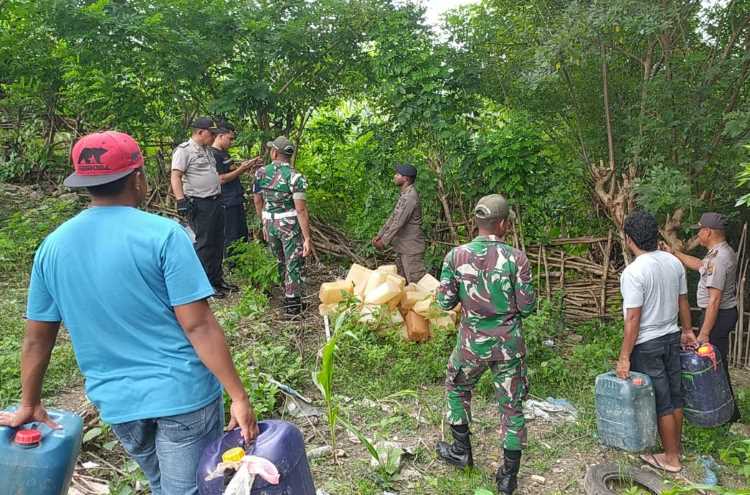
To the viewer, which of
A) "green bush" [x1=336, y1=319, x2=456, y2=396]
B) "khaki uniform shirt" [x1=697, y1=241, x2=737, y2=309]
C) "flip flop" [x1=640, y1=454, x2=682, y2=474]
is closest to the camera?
"flip flop" [x1=640, y1=454, x2=682, y2=474]

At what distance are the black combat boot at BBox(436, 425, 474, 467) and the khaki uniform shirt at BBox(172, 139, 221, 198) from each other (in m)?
3.87

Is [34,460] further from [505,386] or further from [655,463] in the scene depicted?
A: [655,463]

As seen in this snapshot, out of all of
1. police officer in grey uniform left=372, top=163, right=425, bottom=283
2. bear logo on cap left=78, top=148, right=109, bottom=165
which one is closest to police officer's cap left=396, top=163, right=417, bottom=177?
police officer in grey uniform left=372, top=163, right=425, bottom=283

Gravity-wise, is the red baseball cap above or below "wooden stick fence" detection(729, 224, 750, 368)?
above

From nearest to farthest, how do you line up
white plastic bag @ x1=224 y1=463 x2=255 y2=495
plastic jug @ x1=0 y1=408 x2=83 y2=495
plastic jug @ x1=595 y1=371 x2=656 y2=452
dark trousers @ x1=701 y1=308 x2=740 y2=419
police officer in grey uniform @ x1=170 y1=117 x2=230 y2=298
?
1. white plastic bag @ x1=224 y1=463 x2=255 y2=495
2. plastic jug @ x1=0 y1=408 x2=83 y2=495
3. plastic jug @ x1=595 y1=371 x2=656 y2=452
4. dark trousers @ x1=701 y1=308 x2=740 y2=419
5. police officer in grey uniform @ x1=170 y1=117 x2=230 y2=298

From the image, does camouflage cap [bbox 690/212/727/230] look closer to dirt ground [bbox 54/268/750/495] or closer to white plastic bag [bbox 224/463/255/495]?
dirt ground [bbox 54/268/750/495]

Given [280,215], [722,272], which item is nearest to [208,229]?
[280,215]

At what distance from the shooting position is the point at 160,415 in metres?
2.21

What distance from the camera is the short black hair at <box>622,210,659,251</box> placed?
3.97 meters

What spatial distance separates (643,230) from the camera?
3.97m

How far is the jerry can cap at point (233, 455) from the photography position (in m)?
2.13

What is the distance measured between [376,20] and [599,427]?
17.2ft

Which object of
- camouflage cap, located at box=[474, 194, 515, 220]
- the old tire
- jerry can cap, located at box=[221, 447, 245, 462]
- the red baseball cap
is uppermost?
the red baseball cap

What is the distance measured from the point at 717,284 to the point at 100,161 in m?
4.45
